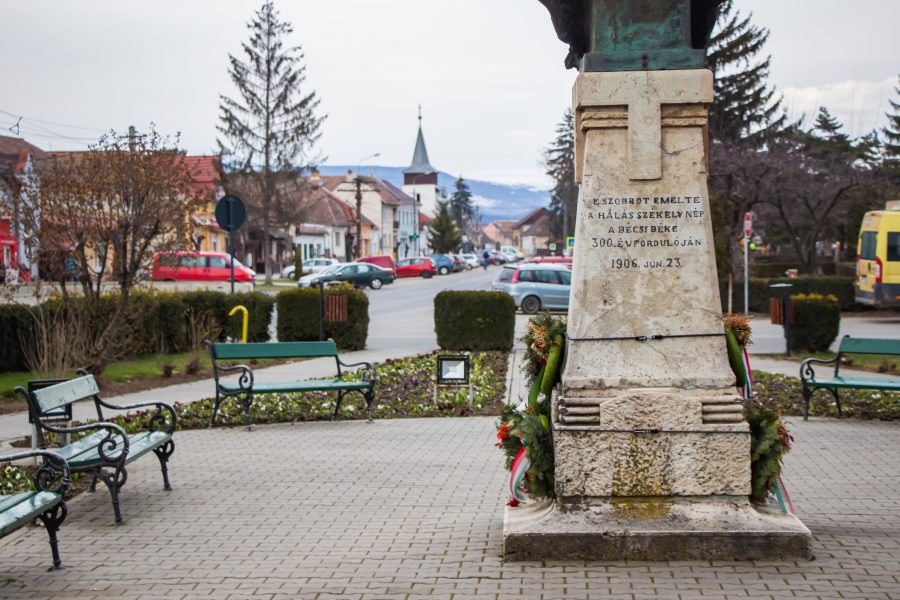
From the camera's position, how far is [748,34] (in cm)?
4772

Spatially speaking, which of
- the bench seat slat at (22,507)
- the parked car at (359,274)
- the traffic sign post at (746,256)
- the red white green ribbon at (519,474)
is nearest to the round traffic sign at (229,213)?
the bench seat slat at (22,507)

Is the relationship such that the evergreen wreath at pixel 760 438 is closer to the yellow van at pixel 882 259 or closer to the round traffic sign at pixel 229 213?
the round traffic sign at pixel 229 213

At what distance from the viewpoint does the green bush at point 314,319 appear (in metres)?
21.4

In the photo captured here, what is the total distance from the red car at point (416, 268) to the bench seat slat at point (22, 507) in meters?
64.2

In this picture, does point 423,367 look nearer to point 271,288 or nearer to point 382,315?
point 382,315

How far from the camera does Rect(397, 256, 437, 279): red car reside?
70938 millimetres

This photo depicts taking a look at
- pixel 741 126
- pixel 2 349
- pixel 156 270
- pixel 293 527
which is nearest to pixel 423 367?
pixel 156 270

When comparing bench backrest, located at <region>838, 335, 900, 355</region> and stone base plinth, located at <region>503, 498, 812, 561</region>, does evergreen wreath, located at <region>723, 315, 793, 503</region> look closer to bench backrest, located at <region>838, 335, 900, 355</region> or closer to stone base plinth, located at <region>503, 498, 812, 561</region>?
stone base plinth, located at <region>503, 498, 812, 561</region>

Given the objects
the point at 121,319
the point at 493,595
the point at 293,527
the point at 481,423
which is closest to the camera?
the point at 493,595

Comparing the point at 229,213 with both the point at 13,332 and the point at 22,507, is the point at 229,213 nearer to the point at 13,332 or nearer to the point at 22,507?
the point at 13,332

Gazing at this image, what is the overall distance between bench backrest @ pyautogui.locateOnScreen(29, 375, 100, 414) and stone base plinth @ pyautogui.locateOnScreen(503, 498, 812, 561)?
3.84m

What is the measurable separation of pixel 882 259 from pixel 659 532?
1036 inches

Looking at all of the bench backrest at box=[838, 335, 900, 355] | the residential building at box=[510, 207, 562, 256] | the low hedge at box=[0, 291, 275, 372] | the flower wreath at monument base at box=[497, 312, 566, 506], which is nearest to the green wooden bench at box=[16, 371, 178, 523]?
the flower wreath at monument base at box=[497, 312, 566, 506]

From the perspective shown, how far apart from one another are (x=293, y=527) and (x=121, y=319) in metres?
9.62
